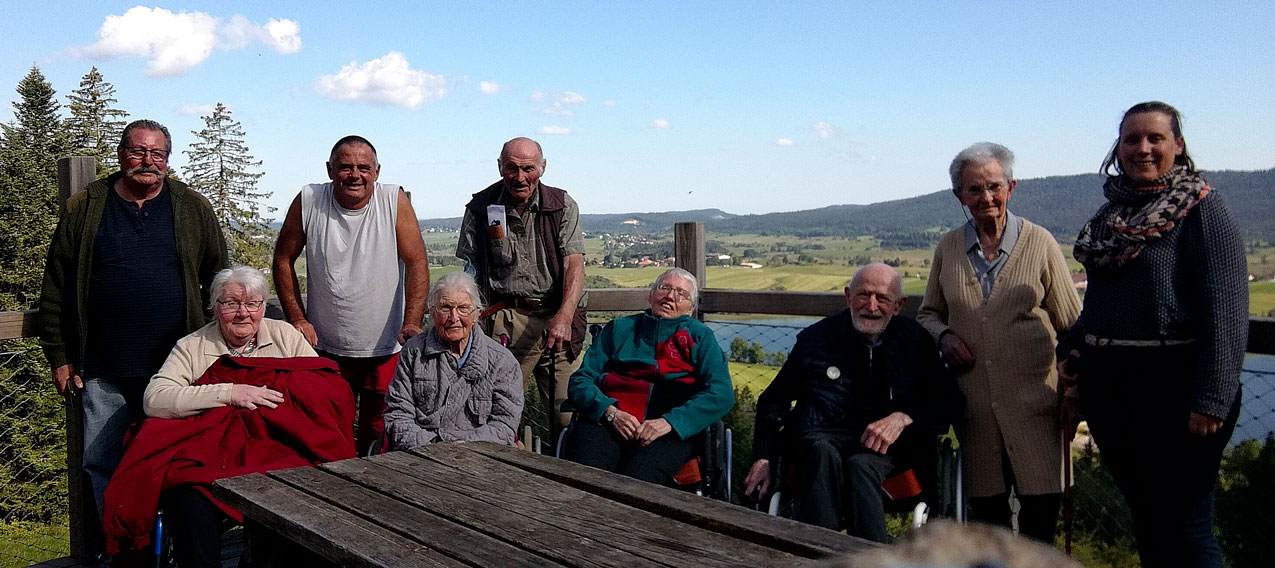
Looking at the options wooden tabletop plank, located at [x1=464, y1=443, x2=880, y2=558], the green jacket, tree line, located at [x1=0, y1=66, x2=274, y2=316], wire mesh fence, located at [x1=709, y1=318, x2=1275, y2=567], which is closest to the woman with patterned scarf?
wire mesh fence, located at [x1=709, y1=318, x2=1275, y2=567]

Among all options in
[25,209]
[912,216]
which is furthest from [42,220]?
[912,216]

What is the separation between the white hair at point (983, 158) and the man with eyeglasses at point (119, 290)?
8.55 feet

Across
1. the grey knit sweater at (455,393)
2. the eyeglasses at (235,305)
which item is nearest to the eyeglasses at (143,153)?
the eyeglasses at (235,305)

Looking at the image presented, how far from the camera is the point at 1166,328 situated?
7.71 feet

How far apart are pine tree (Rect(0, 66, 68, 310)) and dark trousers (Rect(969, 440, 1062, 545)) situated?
2048cm

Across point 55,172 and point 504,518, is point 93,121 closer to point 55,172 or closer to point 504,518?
point 55,172

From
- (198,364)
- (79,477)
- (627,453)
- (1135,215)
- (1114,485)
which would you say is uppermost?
(1135,215)

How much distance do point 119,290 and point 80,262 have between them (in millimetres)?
158

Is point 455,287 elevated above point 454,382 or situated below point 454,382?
above

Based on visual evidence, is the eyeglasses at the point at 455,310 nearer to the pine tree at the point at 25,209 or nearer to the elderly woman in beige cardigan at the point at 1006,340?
the elderly woman in beige cardigan at the point at 1006,340

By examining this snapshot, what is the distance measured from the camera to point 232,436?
295cm

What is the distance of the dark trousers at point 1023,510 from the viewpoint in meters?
2.82

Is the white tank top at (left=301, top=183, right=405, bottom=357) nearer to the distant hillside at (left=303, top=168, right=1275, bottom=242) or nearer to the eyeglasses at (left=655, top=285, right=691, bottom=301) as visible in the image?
the distant hillside at (left=303, top=168, right=1275, bottom=242)

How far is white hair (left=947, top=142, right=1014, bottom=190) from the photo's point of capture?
9.09 ft
